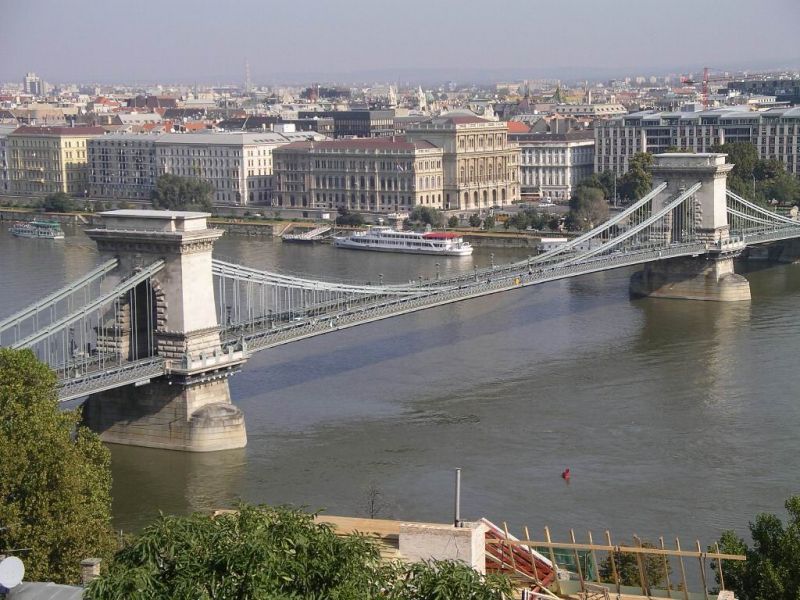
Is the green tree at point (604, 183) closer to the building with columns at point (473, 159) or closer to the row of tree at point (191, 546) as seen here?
the building with columns at point (473, 159)

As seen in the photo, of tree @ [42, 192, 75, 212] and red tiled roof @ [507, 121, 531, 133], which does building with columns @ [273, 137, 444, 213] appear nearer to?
tree @ [42, 192, 75, 212]

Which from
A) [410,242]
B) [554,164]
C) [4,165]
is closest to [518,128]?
[554,164]

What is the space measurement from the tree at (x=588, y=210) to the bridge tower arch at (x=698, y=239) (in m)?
6.28

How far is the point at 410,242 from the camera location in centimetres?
3000

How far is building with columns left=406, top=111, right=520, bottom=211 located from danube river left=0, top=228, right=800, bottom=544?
→ 575 inches

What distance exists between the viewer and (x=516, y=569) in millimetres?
6805

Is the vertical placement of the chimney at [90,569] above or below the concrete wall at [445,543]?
below

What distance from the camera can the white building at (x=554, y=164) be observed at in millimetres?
39375

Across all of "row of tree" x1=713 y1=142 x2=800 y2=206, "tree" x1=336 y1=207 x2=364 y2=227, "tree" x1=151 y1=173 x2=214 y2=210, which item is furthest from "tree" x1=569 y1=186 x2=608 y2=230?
"tree" x1=151 y1=173 x2=214 y2=210

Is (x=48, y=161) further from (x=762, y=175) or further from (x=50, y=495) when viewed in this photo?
(x=50, y=495)

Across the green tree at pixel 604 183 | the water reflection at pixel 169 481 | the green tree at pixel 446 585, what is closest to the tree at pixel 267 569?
the green tree at pixel 446 585

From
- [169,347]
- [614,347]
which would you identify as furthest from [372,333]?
[169,347]

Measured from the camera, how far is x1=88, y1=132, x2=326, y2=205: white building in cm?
3841

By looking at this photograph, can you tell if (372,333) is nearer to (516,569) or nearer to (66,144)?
(516,569)
